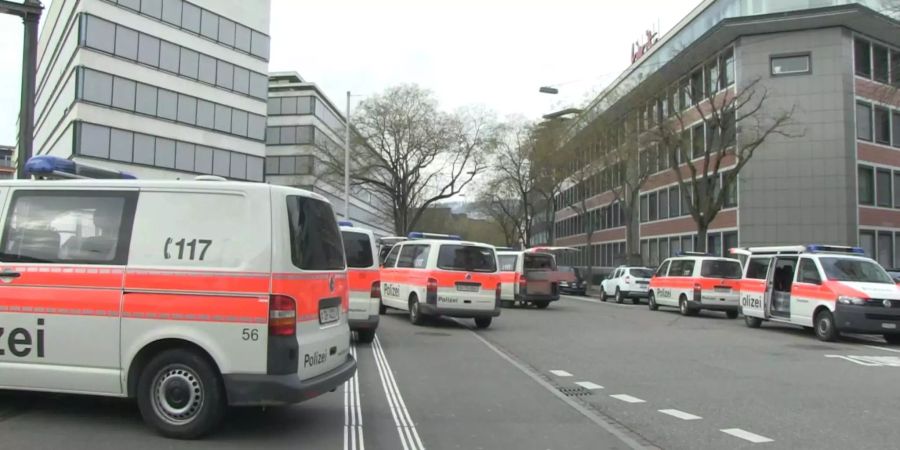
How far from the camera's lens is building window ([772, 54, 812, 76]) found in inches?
1430

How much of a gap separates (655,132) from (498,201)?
91.7 ft

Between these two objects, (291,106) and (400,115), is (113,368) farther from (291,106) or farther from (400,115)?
(291,106)

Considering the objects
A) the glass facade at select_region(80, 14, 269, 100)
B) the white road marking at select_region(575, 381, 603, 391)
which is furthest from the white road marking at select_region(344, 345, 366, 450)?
the glass facade at select_region(80, 14, 269, 100)

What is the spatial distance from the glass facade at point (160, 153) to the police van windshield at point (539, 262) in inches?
1185

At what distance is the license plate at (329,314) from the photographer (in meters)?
6.17

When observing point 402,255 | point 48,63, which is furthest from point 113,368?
point 48,63

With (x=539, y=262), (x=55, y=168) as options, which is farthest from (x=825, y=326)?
(x=55, y=168)

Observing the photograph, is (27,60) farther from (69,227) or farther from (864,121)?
(864,121)

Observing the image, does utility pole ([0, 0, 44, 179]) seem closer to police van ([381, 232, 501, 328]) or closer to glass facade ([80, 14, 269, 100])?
police van ([381, 232, 501, 328])

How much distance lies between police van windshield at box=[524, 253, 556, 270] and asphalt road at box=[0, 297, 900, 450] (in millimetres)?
10621

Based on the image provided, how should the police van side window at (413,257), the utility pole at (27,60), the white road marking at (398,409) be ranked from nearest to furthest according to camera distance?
the white road marking at (398,409) < the utility pole at (27,60) < the police van side window at (413,257)

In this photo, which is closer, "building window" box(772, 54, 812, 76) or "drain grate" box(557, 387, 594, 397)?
"drain grate" box(557, 387, 594, 397)

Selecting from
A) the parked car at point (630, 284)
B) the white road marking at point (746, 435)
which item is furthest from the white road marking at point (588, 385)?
the parked car at point (630, 284)

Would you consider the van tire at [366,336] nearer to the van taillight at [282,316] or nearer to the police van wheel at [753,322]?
the van taillight at [282,316]
